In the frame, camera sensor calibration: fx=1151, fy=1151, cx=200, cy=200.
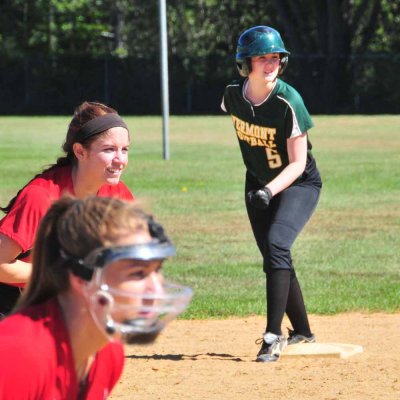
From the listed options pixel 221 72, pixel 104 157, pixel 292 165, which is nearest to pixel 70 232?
pixel 104 157

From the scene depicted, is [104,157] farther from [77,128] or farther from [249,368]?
[249,368]

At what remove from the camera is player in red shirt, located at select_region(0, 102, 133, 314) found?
515 cm

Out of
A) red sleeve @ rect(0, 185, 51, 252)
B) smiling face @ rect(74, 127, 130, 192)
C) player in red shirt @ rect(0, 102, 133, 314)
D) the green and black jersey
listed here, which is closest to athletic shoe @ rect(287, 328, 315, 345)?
the green and black jersey

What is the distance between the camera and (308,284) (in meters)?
10.7

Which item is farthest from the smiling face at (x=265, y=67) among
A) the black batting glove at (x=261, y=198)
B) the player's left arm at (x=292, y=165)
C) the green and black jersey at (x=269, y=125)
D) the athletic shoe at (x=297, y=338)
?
the athletic shoe at (x=297, y=338)

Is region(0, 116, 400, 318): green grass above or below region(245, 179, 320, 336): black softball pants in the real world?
below

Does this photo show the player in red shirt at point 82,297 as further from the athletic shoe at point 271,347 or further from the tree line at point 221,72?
the tree line at point 221,72

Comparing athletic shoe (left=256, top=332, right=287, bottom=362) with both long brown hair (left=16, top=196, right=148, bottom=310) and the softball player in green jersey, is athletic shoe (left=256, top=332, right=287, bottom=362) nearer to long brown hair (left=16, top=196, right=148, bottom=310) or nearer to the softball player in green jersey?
the softball player in green jersey

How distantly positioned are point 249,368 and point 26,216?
2565mm

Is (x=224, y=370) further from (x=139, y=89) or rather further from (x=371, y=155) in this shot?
(x=139, y=89)

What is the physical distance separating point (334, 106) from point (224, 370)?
40212mm

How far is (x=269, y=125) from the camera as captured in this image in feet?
23.6

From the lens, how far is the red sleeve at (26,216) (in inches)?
201

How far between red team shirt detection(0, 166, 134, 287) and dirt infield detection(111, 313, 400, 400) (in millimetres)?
1639
